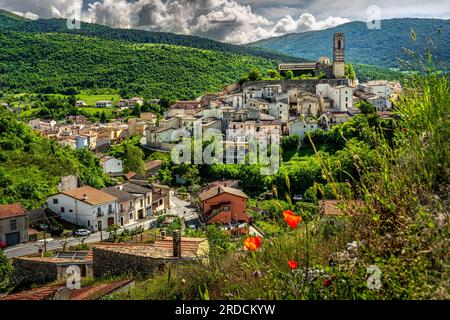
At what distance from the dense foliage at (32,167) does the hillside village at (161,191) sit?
1.02 m

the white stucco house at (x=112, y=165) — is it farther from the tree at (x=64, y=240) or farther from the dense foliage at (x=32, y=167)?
the tree at (x=64, y=240)

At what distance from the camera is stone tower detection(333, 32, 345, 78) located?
4262 centimetres

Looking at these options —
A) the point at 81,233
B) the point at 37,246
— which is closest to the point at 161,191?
the point at 81,233

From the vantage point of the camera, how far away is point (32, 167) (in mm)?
26797

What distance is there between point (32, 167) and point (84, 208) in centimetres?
659

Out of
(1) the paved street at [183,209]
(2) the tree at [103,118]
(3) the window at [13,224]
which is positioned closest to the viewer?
(3) the window at [13,224]

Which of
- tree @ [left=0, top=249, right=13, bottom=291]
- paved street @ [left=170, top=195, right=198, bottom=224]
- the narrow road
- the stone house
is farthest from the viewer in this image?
paved street @ [left=170, top=195, right=198, bottom=224]

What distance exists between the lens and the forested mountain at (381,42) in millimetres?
3807

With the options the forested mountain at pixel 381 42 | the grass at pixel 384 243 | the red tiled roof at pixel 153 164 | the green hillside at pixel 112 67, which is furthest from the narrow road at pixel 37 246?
the green hillside at pixel 112 67

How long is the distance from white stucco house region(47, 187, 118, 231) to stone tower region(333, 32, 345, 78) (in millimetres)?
27070

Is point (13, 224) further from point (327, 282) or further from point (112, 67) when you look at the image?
point (112, 67)

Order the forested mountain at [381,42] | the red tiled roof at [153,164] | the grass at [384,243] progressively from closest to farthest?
the grass at [384,243]
the forested mountain at [381,42]
the red tiled roof at [153,164]

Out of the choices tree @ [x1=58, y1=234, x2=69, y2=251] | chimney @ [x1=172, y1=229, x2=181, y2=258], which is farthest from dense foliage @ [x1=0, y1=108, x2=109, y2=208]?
chimney @ [x1=172, y1=229, x2=181, y2=258]

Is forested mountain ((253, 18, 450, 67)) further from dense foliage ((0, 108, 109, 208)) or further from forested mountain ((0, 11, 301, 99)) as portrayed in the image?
forested mountain ((0, 11, 301, 99))
